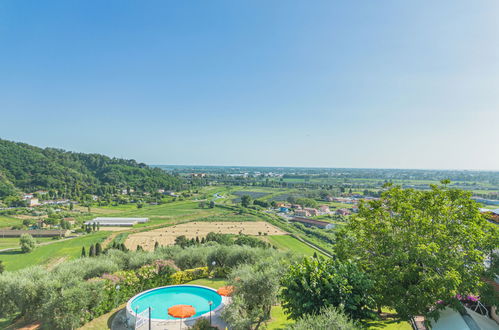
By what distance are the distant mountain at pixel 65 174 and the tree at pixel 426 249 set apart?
139549 millimetres

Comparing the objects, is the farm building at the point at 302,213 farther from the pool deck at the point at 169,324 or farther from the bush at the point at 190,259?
the pool deck at the point at 169,324

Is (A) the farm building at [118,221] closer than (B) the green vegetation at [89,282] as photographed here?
No

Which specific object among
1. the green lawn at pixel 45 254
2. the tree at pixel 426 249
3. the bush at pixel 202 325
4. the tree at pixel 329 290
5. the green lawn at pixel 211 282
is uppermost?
A: the tree at pixel 426 249

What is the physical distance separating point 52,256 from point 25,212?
173 feet

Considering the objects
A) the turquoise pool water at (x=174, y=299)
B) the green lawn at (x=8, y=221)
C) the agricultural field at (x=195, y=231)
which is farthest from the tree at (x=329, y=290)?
the green lawn at (x=8, y=221)

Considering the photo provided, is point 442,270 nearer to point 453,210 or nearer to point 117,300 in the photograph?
point 453,210

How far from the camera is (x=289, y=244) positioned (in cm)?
5678

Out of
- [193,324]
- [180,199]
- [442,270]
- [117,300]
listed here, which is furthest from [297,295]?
[180,199]

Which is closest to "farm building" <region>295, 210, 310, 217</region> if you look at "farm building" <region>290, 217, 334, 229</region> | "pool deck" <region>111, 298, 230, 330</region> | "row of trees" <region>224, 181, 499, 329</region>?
"farm building" <region>290, 217, 334, 229</region>

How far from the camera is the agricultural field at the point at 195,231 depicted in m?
57.6

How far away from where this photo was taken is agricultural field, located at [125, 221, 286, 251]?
57562mm

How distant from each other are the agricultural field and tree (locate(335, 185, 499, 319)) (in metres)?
48.6

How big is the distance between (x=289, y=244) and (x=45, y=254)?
47.7 metres

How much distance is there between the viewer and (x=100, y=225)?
242 ft
